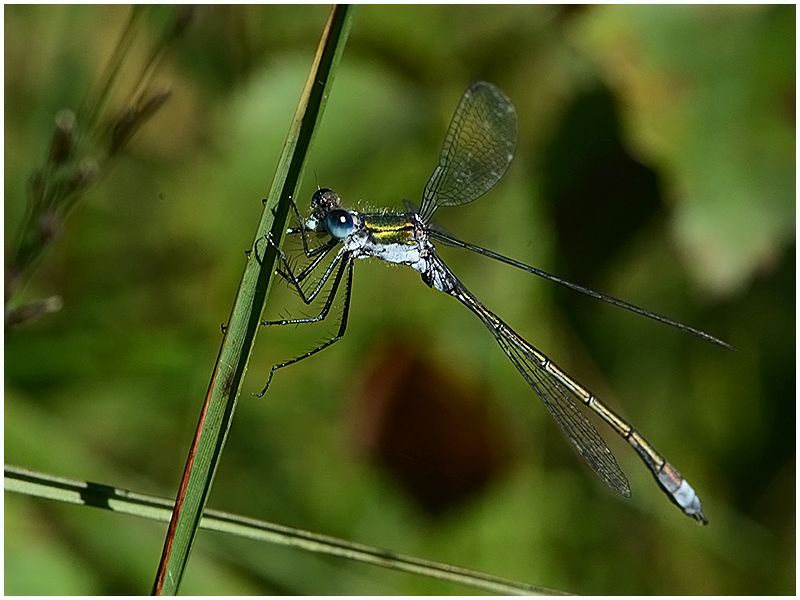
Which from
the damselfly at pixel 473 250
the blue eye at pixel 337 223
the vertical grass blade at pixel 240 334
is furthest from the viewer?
the damselfly at pixel 473 250

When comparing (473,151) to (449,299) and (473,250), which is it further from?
(449,299)

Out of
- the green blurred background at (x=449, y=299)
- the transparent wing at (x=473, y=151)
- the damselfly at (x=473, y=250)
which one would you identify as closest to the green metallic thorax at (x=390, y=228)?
the damselfly at (x=473, y=250)

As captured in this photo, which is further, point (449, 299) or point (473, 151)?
point (449, 299)

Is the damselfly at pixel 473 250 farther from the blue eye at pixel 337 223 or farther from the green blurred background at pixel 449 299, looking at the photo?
the green blurred background at pixel 449 299

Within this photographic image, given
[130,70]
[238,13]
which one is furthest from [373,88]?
[130,70]

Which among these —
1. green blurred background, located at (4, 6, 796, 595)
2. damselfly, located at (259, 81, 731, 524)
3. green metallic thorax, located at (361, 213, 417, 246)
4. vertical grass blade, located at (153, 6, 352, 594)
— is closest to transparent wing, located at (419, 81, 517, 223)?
damselfly, located at (259, 81, 731, 524)

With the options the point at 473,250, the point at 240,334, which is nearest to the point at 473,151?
the point at 473,250

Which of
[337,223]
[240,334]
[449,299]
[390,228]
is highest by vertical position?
[449,299]
